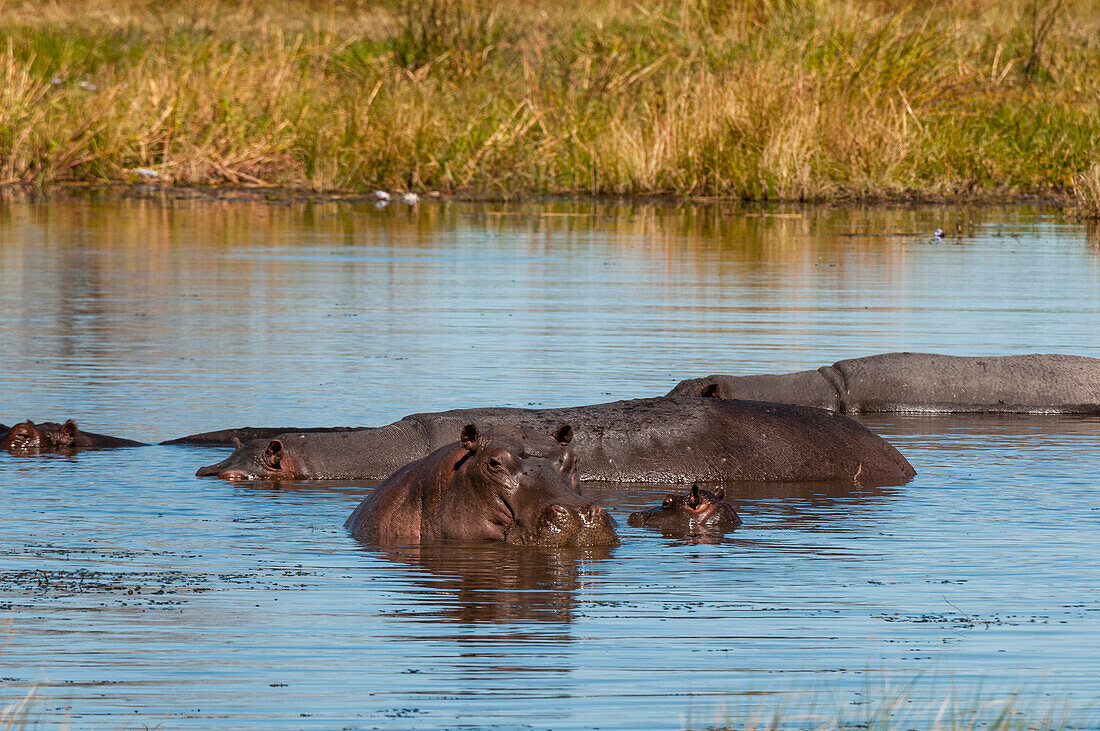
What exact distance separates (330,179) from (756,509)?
65.0 ft

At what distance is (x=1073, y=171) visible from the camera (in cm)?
2680

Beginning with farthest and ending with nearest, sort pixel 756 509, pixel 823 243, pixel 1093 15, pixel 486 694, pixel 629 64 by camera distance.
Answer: pixel 1093 15 → pixel 629 64 → pixel 823 243 → pixel 756 509 → pixel 486 694

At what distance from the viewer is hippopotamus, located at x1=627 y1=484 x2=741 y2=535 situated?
26.5ft

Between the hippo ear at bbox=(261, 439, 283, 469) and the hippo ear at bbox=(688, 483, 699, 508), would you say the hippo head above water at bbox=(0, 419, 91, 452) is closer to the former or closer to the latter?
the hippo ear at bbox=(261, 439, 283, 469)

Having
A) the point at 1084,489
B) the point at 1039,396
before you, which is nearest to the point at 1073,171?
the point at 1039,396

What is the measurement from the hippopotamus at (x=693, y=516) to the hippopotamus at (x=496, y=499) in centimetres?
50

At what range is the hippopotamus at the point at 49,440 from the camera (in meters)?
9.84

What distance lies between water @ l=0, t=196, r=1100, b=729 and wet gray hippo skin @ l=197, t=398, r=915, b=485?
21cm

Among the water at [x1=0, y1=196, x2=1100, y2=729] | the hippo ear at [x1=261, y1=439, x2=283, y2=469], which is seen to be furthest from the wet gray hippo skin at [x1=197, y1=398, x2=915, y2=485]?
the water at [x1=0, y1=196, x2=1100, y2=729]

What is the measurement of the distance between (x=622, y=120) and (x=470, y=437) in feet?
67.1

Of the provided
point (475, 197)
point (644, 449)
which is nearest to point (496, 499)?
point (644, 449)

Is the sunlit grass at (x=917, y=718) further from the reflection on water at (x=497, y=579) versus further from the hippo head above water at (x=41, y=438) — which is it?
the hippo head above water at (x=41, y=438)

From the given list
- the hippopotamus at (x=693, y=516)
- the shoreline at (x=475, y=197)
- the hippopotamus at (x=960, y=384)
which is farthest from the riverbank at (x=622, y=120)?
the hippopotamus at (x=693, y=516)

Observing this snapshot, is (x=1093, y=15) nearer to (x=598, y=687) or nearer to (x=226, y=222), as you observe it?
(x=226, y=222)
